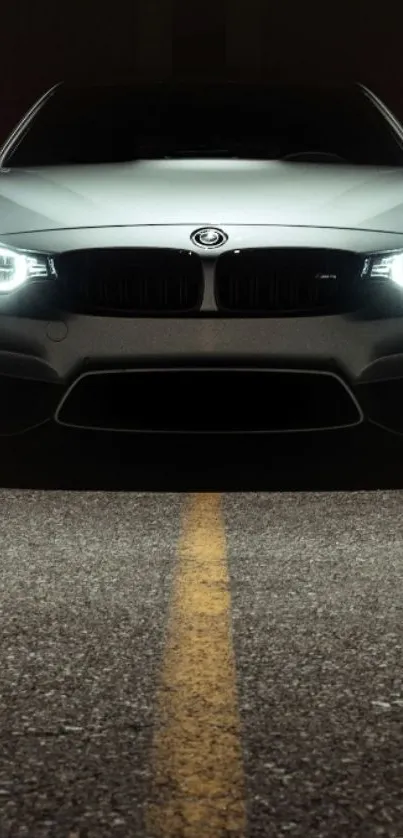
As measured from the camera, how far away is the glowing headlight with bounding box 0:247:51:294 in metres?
5.00

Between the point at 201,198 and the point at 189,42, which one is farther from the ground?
the point at 189,42

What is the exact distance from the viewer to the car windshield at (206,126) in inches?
252

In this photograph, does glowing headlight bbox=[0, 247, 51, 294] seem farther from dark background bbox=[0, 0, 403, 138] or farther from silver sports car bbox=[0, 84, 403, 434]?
dark background bbox=[0, 0, 403, 138]

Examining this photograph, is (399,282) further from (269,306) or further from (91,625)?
(91,625)

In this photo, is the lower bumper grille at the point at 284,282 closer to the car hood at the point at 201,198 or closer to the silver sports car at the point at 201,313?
the silver sports car at the point at 201,313

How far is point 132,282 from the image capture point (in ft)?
16.2

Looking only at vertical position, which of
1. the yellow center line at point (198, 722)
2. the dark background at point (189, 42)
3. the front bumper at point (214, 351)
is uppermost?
the dark background at point (189, 42)

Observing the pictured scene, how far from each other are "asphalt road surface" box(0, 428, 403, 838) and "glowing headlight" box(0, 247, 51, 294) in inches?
18.4

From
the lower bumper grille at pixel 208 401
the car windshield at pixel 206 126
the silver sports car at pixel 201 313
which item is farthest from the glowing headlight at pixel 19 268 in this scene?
the car windshield at pixel 206 126

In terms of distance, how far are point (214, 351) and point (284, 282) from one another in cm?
29

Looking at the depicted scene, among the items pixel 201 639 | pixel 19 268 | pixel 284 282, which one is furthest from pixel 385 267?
pixel 201 639

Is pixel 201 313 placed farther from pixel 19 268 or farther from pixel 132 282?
pixel 19 268

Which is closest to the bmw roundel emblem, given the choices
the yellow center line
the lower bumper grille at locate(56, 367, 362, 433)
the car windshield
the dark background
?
the lower bumper grille at locate(56, 367, 362, 433)

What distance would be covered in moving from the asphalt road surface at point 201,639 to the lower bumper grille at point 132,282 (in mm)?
390
